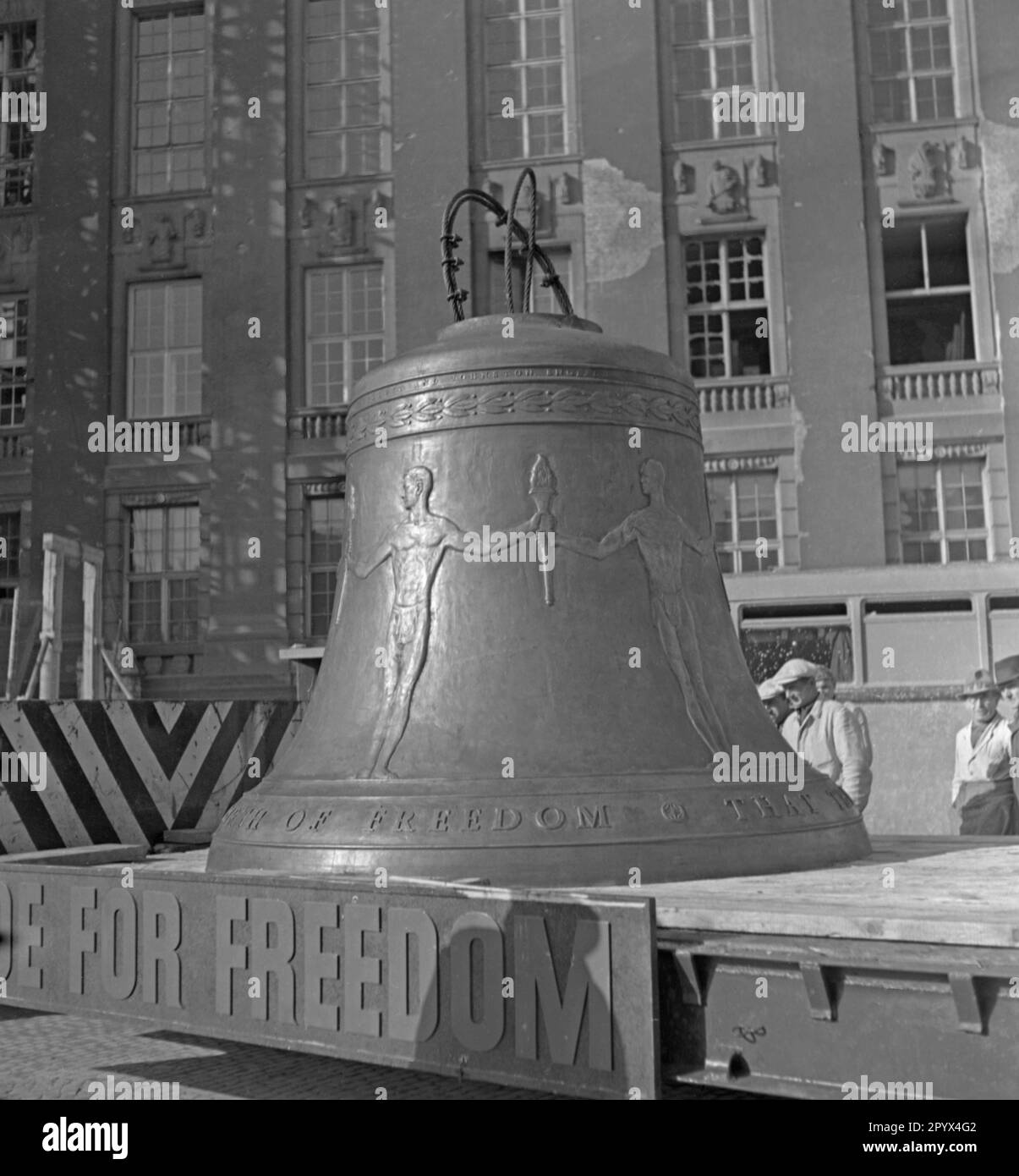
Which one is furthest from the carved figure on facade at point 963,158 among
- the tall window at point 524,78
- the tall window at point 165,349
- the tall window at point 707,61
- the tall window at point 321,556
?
the tall window at point 165,349

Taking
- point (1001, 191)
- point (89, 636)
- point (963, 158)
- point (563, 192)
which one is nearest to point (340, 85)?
point (563, 192)

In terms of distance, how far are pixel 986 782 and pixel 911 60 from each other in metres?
16.1

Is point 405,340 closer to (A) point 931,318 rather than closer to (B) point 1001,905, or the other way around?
(A) point 931,318

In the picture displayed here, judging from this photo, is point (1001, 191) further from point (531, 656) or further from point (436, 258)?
point (531, 656)

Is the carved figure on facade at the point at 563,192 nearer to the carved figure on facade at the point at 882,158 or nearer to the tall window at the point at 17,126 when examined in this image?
the carved figure on facade at the point at 882,158

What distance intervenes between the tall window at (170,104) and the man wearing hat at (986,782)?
18109 millimetres

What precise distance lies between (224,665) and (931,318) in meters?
12.1

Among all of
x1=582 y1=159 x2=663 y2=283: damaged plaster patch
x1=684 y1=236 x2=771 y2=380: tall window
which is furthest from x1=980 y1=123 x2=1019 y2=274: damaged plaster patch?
x1=582 y1=159 x2=663 y2=283: damaged plaster patch

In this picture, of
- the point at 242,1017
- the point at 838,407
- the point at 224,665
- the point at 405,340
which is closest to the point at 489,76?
the point at 405,340

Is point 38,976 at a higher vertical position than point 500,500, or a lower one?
lower

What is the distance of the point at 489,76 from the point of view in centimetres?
2281

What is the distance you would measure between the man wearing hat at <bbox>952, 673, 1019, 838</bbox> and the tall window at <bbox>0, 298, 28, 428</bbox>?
61.3 feet

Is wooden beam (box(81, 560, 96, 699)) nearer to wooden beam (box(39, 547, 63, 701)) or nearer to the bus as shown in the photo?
wooden beam (box(39, 547, 63, 701))

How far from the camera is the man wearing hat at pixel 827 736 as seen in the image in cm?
820
